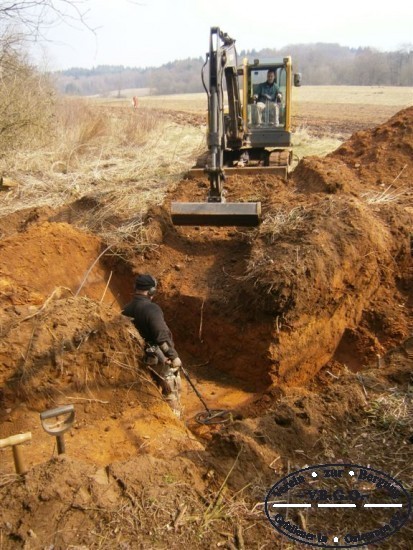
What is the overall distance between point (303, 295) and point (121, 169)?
916 cm

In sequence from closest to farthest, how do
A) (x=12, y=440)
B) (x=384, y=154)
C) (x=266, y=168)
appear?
(x=12, y=440) → (x=266, y=168) → (x=384, y=154)

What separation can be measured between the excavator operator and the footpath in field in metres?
2.14

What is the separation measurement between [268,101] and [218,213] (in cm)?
569

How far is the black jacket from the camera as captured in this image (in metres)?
5.13

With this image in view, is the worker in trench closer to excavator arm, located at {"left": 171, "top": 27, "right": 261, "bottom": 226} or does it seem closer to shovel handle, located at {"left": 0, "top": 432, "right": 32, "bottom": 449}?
shovel handle, located at {"left": 0, "top": 432, "right": 32, "bottom": 449}

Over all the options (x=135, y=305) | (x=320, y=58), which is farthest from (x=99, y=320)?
(x=320, y=58)

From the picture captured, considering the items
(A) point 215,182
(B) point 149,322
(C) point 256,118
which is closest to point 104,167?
(C) point 256,118

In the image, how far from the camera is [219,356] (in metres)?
7.06

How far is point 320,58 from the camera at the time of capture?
106938 millimetres

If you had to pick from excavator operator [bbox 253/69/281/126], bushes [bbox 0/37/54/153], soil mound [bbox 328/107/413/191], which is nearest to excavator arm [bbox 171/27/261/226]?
soil mound [bbox 328/107/413/191]

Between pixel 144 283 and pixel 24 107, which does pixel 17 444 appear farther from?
pixel 24 107

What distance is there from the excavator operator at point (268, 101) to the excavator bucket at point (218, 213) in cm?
535

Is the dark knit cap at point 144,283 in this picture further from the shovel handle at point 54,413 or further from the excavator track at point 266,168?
the excavator track at point 266,168

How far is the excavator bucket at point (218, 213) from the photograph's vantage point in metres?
7.20
